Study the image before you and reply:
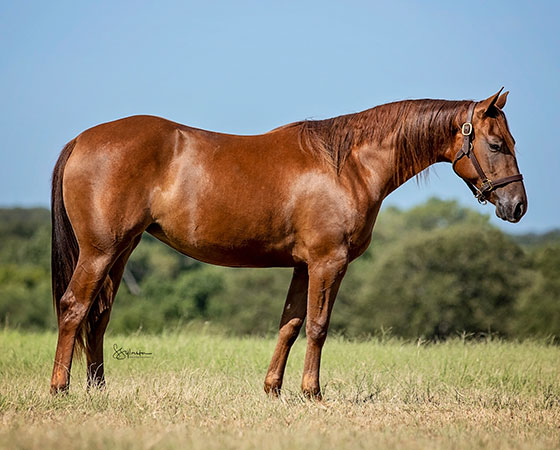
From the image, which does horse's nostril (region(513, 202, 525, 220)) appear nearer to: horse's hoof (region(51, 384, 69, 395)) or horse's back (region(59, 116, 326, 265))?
horse's back (region(59, 116, 326, 265))

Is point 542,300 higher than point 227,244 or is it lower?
lower

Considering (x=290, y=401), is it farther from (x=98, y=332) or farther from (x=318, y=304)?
(x=98, y=332)

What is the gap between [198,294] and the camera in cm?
5034

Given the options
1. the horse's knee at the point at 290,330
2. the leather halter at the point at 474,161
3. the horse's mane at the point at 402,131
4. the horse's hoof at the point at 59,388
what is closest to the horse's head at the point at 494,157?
the leather halter at the point at 474,161

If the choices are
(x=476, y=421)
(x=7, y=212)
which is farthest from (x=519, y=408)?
(x=7, y=212)

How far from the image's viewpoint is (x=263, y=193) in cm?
576

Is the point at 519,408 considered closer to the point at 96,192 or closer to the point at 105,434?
the point at 105,434

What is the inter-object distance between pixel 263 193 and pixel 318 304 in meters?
1.01

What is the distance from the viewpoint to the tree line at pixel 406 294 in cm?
3328

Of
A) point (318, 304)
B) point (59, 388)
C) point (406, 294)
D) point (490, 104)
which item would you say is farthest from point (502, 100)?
point (406, 294)

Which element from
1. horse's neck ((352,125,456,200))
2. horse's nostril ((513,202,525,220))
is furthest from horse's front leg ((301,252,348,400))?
horse's nostril ((513,202,525,220))

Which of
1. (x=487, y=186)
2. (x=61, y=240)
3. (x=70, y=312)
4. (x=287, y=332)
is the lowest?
(x=287, y=332)

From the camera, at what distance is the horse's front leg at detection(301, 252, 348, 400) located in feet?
18.8

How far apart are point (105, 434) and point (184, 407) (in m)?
1.21
